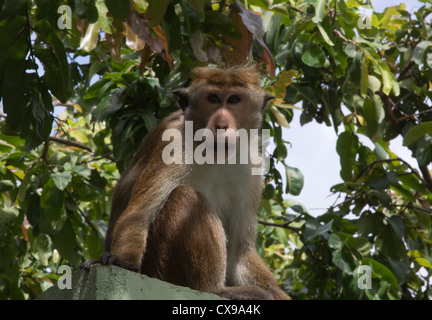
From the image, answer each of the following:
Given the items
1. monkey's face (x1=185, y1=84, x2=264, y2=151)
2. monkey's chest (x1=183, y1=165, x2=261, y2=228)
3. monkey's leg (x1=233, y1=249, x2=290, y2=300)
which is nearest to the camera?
monkey's face (x1=185, y1=84, x2=264, y2=151)

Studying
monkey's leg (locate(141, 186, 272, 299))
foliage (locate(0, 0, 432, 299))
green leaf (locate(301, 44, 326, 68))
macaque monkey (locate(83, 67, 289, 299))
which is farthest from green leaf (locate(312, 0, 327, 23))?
monkey's leg (locate(141, 186, 272, 299))

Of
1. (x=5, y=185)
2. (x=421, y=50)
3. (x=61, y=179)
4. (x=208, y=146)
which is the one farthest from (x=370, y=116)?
(x=5, y=185)

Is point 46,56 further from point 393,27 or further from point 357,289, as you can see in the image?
point 393,27

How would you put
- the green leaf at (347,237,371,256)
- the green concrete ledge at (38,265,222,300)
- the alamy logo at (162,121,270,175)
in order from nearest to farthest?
1. the green concrete ledge at (38,265,222,300)
2. the alamy logo at (162,121,270,175)
3. the green leaf at (347,237,371,256)

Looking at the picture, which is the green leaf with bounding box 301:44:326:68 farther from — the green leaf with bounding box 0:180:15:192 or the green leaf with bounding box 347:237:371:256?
the green leaf with bounding box 0:180:15:192

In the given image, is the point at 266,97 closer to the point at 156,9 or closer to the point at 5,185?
the point at 156,9

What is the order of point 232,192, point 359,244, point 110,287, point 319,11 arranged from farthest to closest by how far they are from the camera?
point 359,244 < point 319,11 < point 232,192 < point 110,287

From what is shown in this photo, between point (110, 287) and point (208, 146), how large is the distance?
6.17 ft

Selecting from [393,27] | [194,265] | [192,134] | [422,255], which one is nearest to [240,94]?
[192,134]

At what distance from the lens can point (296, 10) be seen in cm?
554

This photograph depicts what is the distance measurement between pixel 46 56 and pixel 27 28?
0.26 metres

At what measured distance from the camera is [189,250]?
3982 millimetres

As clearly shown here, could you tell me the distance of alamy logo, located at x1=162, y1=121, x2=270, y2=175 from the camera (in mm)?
4281

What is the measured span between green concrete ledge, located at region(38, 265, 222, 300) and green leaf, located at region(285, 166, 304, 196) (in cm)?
321
